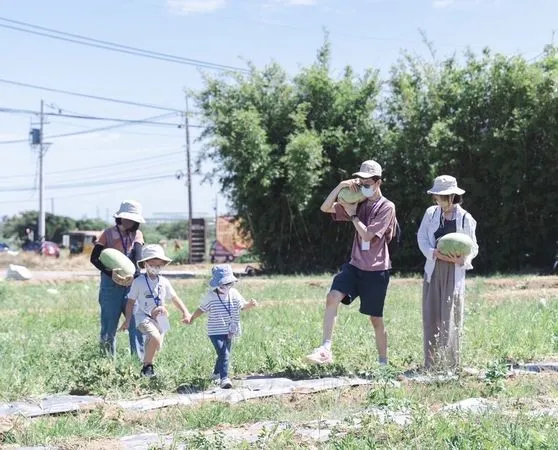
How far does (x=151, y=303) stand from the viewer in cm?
775

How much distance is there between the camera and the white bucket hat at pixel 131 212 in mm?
8312

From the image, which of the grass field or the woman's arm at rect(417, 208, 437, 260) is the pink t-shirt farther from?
the grass field

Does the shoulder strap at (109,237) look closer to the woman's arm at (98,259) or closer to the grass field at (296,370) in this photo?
the woman's arm at (98,259)

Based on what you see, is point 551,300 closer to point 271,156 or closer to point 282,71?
point 271,156

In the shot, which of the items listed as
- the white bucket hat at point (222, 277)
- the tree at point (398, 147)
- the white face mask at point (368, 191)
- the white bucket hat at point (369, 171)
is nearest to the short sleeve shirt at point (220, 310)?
the white bucket hat at point (222, 277)

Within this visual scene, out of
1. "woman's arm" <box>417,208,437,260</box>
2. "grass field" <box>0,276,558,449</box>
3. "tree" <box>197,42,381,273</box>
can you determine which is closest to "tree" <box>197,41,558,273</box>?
"tree" <box>197,42,381,273</box>

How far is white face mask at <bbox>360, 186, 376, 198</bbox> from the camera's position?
787 cm

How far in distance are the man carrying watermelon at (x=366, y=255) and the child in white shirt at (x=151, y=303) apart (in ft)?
4.85

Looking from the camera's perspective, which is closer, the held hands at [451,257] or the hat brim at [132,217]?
the held hands at [451,257]

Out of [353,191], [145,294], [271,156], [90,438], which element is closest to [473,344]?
[353,191]

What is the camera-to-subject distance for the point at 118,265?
8086 millimetres

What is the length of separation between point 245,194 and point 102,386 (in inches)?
817

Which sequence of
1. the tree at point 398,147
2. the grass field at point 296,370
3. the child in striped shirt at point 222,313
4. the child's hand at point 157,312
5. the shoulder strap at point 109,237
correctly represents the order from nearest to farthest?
1. the grass field at point 296,370
2. the child in striped shirt at point 222,313
3. the child's hand at point 157,312
4. the shoulder strap at point 109,237
5. the tree at point 398,147

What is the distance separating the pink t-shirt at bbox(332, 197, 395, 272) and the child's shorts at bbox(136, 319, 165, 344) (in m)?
1.98
